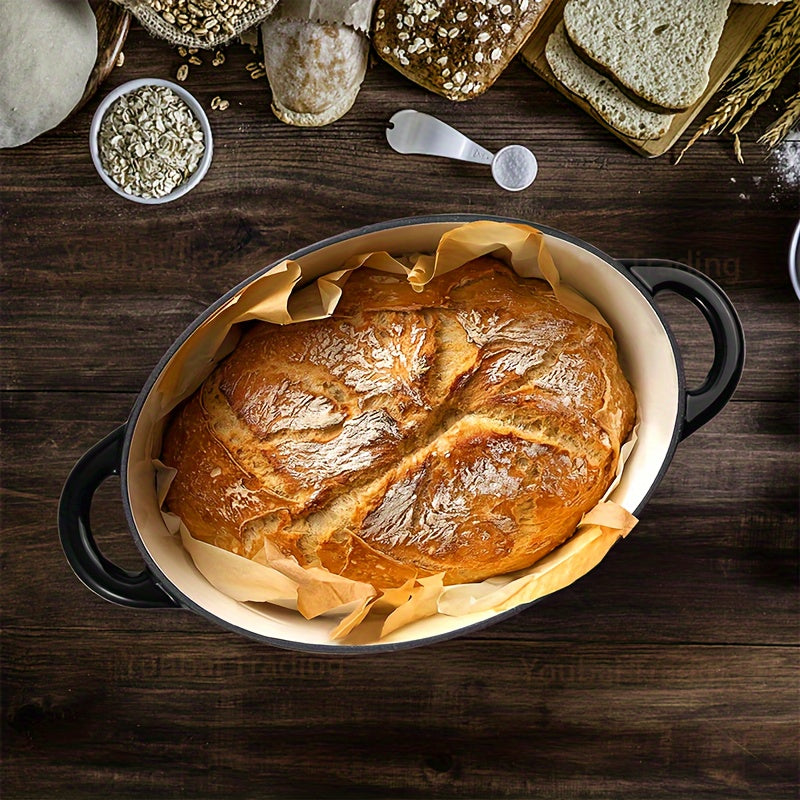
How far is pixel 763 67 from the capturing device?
113 centimetres

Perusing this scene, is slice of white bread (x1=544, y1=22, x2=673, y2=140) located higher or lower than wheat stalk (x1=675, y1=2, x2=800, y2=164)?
lower

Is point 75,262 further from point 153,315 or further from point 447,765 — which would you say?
point 447,765

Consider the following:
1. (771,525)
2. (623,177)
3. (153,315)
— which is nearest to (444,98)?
(623,177)

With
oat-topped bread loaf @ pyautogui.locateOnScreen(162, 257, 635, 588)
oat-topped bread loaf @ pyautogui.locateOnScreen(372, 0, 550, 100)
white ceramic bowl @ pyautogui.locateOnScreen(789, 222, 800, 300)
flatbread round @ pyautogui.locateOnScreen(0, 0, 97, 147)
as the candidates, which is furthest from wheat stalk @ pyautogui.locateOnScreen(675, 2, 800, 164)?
flatbread round @ pyautogui.locateOnScreen(0, 0, 97, 147)

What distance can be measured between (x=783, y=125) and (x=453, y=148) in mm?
477

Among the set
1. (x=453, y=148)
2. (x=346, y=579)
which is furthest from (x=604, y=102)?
(x=346, y=579)

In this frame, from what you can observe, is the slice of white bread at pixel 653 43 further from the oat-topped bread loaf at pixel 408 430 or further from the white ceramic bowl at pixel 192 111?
the white ceramic bowl at pixel 192 111

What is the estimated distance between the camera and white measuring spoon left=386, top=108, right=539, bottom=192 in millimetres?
1137

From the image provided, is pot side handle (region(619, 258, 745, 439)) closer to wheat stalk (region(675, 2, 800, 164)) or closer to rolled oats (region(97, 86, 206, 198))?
wheat stalk (region(675, 2, 800, 164))

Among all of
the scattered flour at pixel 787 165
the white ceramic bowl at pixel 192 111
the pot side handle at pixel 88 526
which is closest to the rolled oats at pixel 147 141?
the white ceramic bowl at pixel 192 111

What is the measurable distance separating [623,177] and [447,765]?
959 millimetres

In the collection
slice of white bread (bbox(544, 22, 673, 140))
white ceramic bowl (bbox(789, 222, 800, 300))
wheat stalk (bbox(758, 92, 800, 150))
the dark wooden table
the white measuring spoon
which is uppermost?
wheat stalk (bbox(758, 92, 800, 150))

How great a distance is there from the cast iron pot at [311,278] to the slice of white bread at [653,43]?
0.33 metres

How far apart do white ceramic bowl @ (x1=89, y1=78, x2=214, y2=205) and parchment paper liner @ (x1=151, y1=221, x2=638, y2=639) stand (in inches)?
10.3
